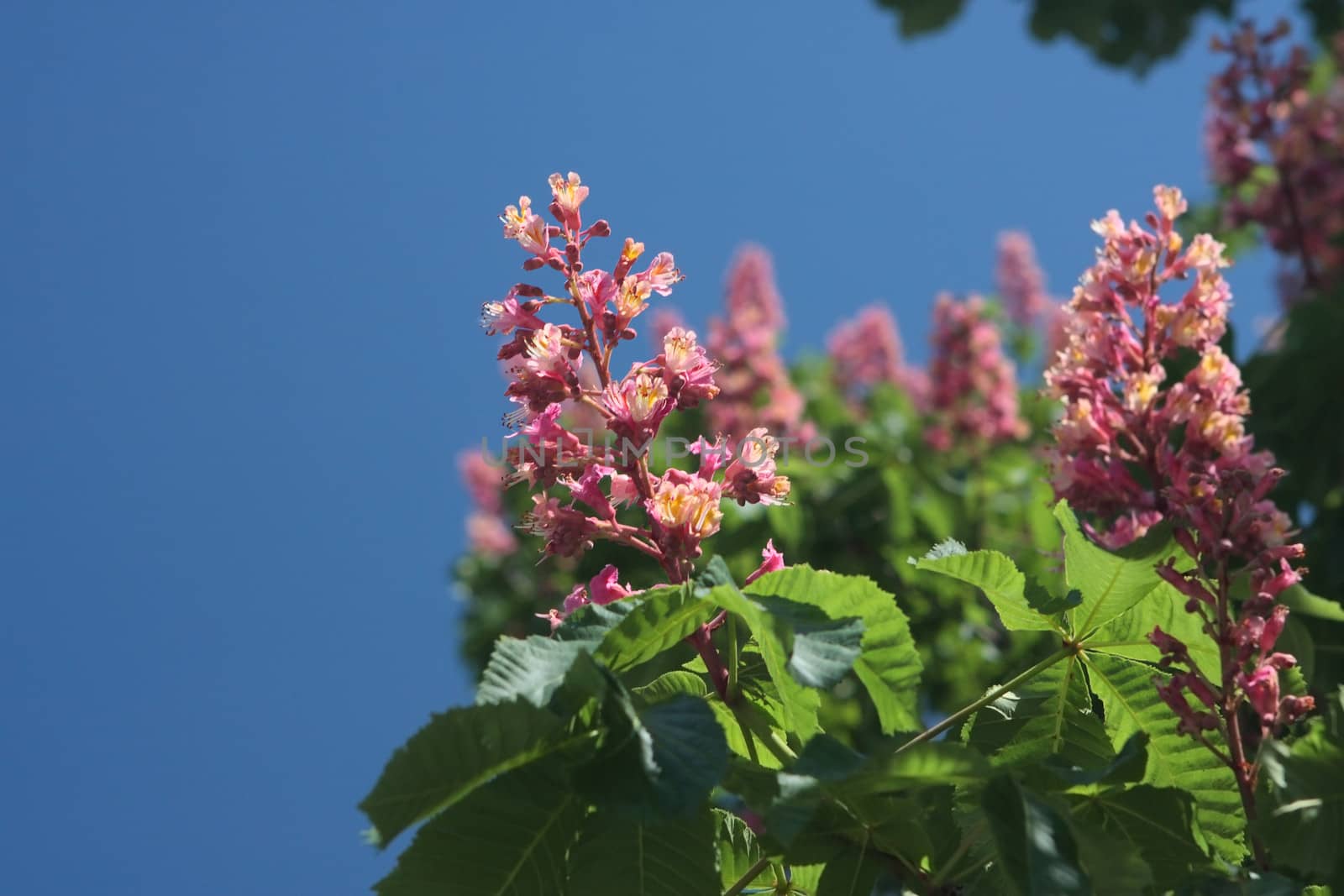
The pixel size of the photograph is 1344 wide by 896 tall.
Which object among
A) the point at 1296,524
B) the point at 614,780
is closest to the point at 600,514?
the point at 614,780

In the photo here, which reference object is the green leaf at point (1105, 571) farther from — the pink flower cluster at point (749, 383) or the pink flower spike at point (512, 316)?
the pink flower cluster at point (749, 383)

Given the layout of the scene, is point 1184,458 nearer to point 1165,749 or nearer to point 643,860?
point 1165,749

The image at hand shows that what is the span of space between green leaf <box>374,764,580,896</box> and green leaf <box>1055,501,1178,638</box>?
776 mm

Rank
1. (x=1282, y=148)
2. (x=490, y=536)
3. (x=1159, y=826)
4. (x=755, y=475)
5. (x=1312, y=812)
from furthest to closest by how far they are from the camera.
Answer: (x=490, y=536) → (x=1282, y=148) → (x=755, y=475) → (x=1159, y=826) → (x=1312, y=812)

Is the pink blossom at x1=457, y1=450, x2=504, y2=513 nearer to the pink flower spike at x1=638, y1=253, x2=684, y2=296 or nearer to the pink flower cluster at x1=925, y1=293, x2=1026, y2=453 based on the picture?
the pink flower cluster at x1=925, y1=293, x2=1026, y2=453

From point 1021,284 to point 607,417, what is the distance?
8.79m

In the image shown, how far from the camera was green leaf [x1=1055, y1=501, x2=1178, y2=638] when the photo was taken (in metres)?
1.74

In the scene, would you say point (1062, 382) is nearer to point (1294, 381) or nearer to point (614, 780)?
point (614, 780)

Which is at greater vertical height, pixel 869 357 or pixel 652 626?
pixel 869 357

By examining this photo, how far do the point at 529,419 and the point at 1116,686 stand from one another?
3.13 ft

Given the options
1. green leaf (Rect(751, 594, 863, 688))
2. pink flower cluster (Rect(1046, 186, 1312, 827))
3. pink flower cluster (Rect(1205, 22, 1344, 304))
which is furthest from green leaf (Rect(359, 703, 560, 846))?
pink flower cluster (Rect(1205, 22, 1344, 304))

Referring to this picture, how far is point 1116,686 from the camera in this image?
6.22 feet

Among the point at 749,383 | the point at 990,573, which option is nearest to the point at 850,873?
the point at 990,573

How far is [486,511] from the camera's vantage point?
10.1 meters
